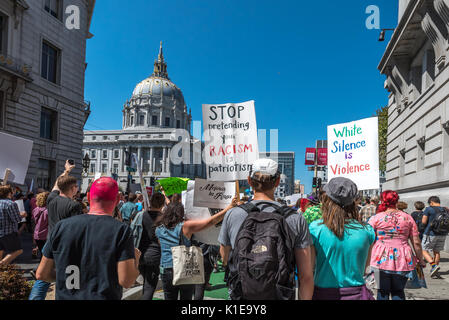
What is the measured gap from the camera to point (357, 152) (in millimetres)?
6297

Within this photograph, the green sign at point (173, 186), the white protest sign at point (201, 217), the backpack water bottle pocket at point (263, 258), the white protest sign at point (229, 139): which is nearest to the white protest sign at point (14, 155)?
the green sign at point (173, 186)

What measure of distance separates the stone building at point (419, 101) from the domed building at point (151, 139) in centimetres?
8025

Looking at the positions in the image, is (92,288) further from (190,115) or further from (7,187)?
(190,115)

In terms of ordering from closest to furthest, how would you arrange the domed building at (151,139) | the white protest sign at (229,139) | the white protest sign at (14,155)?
the white protest sign at (229,139) → the white protest sign at (14,155) → the domed building at (151,139)

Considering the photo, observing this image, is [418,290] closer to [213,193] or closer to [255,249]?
[213,193]

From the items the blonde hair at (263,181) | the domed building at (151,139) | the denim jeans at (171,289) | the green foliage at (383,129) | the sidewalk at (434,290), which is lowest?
the sidewalk at (434,290)

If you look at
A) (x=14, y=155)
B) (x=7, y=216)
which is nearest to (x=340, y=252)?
(x=7, y=216)

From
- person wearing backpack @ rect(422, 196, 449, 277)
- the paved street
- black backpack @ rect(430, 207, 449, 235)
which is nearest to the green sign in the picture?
the paved street

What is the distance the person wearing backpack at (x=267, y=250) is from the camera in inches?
94.7

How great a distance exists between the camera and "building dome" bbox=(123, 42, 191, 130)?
116375 millimetres

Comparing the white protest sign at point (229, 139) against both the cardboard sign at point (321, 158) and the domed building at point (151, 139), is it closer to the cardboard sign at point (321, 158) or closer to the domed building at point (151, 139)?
the cardboard sign at point (321, 158)

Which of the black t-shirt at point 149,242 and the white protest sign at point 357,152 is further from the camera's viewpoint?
the white protest sign at point 357,152

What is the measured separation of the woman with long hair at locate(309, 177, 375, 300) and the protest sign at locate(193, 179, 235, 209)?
5.50 feet

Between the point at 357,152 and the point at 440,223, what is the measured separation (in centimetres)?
348
